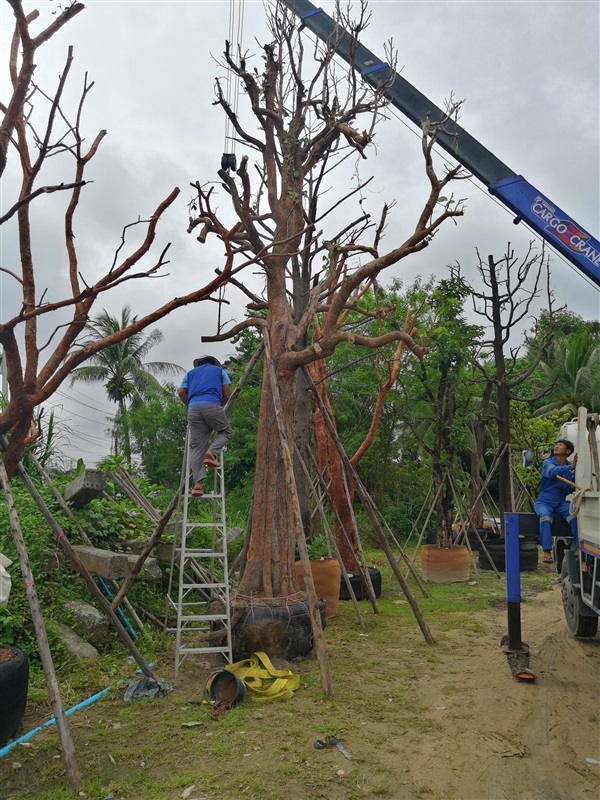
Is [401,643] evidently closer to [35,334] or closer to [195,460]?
[195,460]

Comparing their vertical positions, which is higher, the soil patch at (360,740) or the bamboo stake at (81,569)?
the bamboo stake at (81,569)

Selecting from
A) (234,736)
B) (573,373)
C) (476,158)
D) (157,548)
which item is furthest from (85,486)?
(573,373)

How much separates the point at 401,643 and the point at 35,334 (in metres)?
5.40

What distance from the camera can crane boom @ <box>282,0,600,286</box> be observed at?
9.30 metres

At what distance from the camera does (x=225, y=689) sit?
5.91 m

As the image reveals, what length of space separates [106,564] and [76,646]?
0.87 metres

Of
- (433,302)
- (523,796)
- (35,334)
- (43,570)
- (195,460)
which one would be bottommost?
(523,796)

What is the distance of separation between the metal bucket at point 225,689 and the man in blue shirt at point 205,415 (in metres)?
2.09

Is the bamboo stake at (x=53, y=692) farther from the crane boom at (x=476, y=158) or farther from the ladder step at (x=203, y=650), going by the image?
the crane boom at (x=476, y=158)

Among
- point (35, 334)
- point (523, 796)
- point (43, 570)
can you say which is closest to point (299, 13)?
point (35, 334)

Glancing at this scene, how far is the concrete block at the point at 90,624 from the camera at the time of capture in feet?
23.5

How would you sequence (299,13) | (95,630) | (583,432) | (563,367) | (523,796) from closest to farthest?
(523,796), (583,432), (95,630), (299,13), (563,367)

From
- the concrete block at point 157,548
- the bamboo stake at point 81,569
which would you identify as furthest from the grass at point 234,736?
the concrete block at point 157,548

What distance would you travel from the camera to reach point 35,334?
202 inches
